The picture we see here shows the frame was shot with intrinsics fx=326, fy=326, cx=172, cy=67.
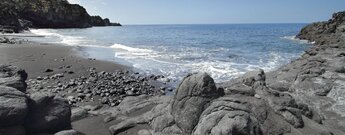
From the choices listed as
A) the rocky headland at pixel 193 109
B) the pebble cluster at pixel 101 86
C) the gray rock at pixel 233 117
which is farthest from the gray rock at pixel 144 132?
the pebble cluster at pixel 101 86

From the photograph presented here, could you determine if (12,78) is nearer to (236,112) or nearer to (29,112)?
(29,112)

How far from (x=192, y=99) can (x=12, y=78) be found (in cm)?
722

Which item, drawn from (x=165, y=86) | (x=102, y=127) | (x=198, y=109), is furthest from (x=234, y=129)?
(x=165, y=86)

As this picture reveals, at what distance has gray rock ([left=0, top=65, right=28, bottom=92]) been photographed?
40.1 feet

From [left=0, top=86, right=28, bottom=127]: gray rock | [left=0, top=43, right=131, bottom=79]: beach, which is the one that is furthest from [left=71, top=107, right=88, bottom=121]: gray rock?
[left=0, top=43, right=131, bottom=79]: beach

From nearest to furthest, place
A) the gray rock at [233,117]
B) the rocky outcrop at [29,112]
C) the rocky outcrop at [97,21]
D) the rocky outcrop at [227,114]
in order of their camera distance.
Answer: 1. the gray rock at [233,117]
2. the rocky outcrop at [227,114]
3. the rocky outcrop at [29,112]
4. the rocky outcrop at [97,21]

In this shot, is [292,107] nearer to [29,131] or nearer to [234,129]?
[234,129]

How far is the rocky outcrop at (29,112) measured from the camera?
10086mm

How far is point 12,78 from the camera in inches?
502

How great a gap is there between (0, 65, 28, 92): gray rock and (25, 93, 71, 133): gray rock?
1.41 meters

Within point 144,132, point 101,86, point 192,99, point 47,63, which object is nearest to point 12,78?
point 144,132

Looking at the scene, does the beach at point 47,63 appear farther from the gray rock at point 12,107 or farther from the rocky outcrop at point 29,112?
the gray rock at point 12,107

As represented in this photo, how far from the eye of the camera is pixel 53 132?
1109 cm

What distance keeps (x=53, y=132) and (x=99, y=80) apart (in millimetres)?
9976
